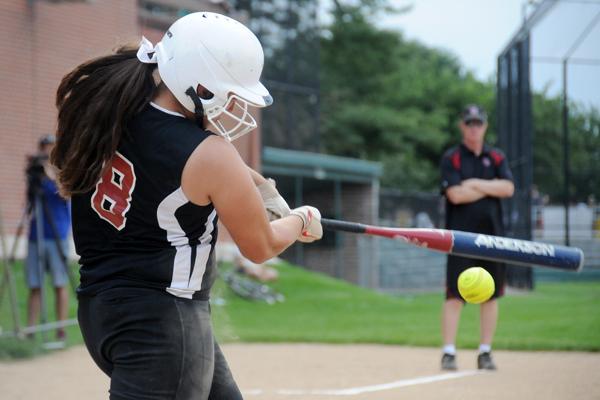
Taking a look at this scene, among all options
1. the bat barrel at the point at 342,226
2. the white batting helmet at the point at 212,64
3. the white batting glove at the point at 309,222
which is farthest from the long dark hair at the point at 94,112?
the bat barrel at the point at 342,226

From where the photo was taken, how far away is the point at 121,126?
314cm

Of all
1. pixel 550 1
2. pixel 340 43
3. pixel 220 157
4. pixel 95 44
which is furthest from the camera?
pixel 340 43

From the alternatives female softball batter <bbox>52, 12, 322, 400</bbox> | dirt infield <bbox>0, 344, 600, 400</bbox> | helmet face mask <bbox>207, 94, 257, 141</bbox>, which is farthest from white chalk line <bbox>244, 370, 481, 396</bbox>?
helmet face mask <bbox>207, 94, 257, 141</bbox>

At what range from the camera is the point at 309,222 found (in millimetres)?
3682

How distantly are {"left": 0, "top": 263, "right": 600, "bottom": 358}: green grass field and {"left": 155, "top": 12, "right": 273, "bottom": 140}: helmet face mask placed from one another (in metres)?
4.62

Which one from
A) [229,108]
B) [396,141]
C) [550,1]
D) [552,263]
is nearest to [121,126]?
[229,108]

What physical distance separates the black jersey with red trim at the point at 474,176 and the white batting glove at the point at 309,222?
448cm

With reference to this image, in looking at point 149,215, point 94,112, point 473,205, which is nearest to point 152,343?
point 149,215

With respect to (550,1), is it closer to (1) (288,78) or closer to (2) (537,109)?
(2) (537,109)

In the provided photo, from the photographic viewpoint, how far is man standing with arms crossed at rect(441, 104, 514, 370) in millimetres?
7898

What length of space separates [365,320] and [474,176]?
5.60 metres

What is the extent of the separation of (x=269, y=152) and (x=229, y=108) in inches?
759

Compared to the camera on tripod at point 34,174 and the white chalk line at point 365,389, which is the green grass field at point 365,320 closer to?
the white chalk line at point 365,389

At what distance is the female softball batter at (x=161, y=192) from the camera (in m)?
3.08
